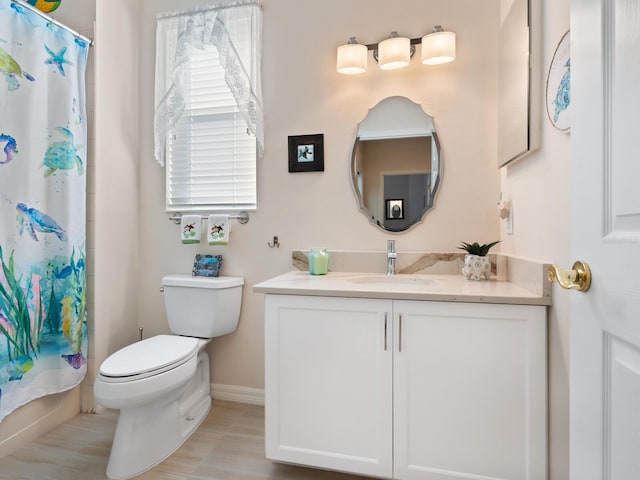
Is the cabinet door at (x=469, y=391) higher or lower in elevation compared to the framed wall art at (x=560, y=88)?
lower

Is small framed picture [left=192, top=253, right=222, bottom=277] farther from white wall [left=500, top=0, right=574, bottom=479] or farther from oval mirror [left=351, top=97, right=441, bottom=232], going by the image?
white wall [left=500, top=0, right=574, bottom=479]

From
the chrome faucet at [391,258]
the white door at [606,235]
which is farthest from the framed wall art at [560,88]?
the chrome faucet at [391,258]

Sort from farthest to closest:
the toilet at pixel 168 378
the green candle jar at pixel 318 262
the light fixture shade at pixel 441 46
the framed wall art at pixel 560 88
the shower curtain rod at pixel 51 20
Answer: the green candle jar at pixel 318 262
the light fixture shade at pixel 441 46
the shower curtain rod at pixel 51 20
the toilet at pixel 168 378
the framed wall art at pixel 560 88

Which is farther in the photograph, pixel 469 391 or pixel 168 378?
pixel 168 378

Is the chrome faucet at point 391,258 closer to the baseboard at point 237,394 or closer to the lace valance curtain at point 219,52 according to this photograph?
the lace valance curtain at point 219,52

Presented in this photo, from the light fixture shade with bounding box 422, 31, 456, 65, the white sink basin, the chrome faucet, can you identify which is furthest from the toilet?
the light fixture shade with bounding box 422, 31, 456, 65

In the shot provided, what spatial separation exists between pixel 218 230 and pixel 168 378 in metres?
0.88

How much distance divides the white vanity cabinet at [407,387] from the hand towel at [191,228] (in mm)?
906

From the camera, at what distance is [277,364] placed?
1544 mm

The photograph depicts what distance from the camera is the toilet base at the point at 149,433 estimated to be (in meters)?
1.60

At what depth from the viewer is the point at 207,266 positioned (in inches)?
87.7

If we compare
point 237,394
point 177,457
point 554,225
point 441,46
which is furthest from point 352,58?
point 177,457

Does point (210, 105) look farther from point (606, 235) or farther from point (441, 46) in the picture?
point (606, 235)

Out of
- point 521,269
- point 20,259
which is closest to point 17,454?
point 20,259
